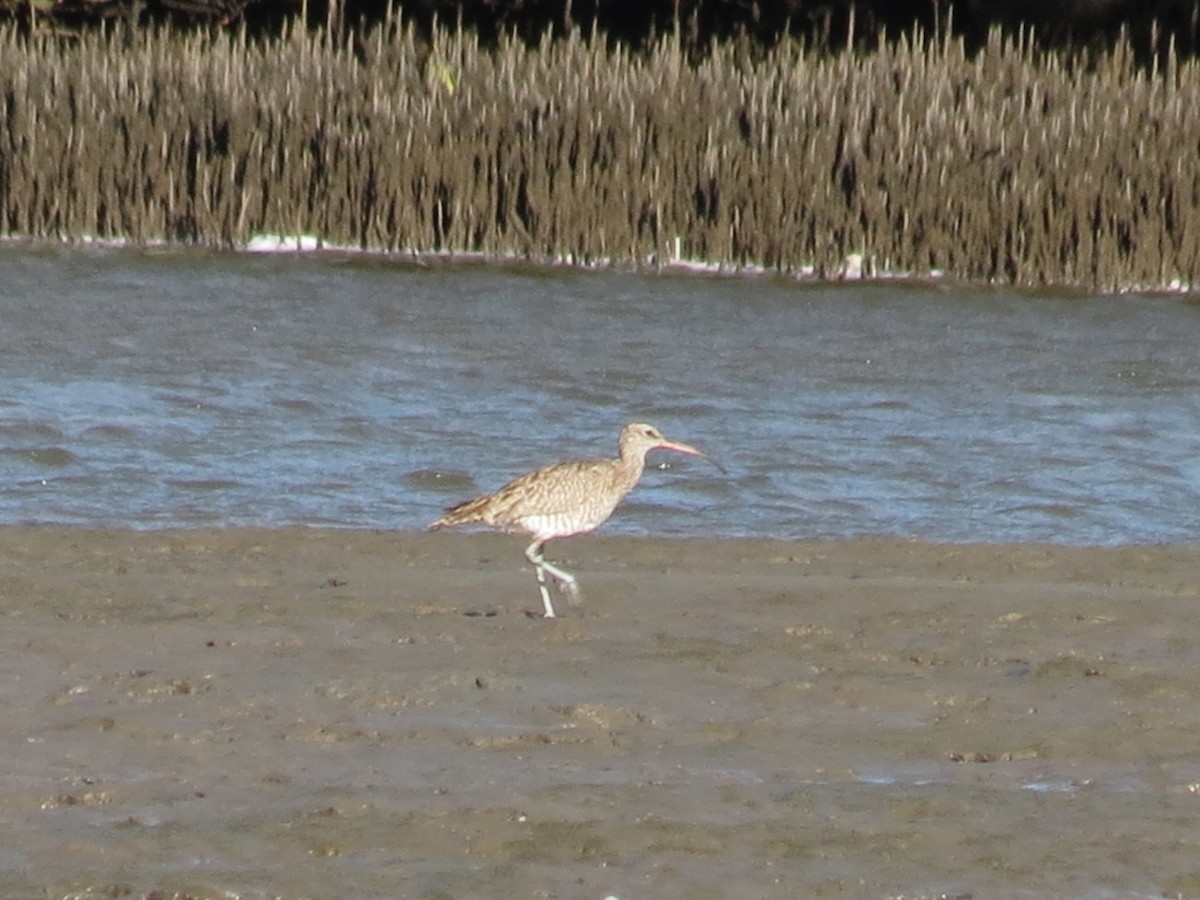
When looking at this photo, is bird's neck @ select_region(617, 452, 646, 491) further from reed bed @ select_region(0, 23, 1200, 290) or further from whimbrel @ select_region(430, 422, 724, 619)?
reed bed @ select_region(0, 23, 1200, 290)

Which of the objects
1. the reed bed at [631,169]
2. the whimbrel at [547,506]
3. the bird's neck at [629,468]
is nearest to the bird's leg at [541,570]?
the whimbrel at [547,506]

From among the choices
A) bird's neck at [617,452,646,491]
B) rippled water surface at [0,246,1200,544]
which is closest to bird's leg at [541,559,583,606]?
bird's neck at [617,452,646,491]

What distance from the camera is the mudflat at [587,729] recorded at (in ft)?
14.9

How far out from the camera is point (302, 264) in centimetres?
1561

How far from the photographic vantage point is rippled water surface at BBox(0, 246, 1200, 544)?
9.31 meters

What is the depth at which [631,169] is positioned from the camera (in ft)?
53.4

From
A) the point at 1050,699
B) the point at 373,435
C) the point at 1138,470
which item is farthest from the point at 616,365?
the point at 1050,699

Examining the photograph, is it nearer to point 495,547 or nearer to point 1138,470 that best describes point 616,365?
point 1138,470

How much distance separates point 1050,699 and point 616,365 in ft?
21.6

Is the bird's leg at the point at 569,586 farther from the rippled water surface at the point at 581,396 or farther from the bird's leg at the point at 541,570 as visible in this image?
the rippled water surface at the point at 581,396

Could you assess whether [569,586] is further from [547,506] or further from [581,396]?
[581,396]

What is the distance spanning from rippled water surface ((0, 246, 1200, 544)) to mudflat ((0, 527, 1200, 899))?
1.34 m

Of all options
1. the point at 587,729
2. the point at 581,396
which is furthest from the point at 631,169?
the point at 587,729

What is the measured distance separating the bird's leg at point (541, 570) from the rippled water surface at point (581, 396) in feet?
4.86
